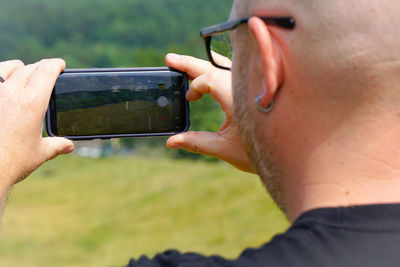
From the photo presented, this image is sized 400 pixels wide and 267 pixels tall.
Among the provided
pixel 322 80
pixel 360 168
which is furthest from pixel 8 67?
pixel 360 168

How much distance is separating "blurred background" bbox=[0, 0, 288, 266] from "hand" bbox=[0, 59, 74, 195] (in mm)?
24898

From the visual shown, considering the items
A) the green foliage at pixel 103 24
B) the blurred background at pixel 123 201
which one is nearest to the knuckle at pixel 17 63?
the blurred background at pixel 123 201

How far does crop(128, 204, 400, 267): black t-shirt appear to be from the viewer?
1.20 meters

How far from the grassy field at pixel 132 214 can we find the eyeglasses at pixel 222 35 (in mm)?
31322

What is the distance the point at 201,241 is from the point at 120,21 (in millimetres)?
51061

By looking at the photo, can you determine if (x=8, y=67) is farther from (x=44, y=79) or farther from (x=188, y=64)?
(x=188, y=64)

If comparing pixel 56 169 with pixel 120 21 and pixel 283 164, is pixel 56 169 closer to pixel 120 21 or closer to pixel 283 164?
pixel 120 21

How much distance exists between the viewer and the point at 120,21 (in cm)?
8538

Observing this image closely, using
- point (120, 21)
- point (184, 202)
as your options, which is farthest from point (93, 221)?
point (120, 21)

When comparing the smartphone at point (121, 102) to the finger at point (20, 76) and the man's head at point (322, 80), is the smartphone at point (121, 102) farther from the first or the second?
the man's head at point (322, 80)

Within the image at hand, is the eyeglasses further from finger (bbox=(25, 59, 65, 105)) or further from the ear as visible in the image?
finger (bbox=(25, 59, 65, 105))

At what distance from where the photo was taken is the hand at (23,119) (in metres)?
1.81

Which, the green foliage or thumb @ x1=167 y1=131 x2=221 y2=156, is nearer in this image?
thumb @ x1=167 y1=131 x2=221 y2=156

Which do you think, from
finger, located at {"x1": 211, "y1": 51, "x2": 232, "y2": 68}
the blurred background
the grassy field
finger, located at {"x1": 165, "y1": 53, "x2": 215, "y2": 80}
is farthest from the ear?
the grassy field
